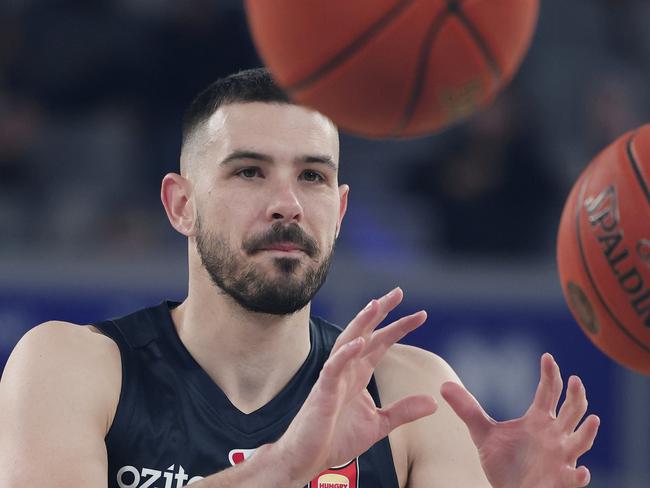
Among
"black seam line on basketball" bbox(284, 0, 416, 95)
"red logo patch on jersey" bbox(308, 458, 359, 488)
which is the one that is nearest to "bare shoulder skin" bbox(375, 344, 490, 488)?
"red logo patch on jersey" bbox(308, 458, 359, 488)

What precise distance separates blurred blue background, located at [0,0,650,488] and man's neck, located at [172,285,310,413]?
2964 millimetres

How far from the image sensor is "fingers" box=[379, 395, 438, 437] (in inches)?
147

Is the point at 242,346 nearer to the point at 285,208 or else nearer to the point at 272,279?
the point at 272,279

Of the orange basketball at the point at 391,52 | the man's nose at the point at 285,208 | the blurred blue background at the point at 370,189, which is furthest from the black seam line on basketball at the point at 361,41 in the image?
the blurred blue background at the point at 370,189

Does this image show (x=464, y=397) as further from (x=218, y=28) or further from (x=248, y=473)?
(x=218, y=28)

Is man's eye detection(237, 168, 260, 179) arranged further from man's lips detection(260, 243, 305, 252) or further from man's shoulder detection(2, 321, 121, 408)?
man's shoulder detection(2, 321, 121, 408)

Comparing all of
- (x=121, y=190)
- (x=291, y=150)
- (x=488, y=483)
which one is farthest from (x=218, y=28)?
(x=488, y=483)

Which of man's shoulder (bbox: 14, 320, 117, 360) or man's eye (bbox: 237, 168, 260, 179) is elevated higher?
man's eye (bbox: 237, 168, 260, 179)

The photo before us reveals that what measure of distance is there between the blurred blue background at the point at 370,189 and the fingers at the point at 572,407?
3692 mm

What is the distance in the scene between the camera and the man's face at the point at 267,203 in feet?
13.9

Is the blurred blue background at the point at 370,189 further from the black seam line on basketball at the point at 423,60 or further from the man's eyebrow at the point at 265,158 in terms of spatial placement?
the black seam line on basketball at the point at 423,60

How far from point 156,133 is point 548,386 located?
226 inches

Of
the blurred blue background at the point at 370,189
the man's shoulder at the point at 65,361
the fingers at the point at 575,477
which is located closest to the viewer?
the fingers at the point at 575,477

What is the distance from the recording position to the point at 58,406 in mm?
4062
